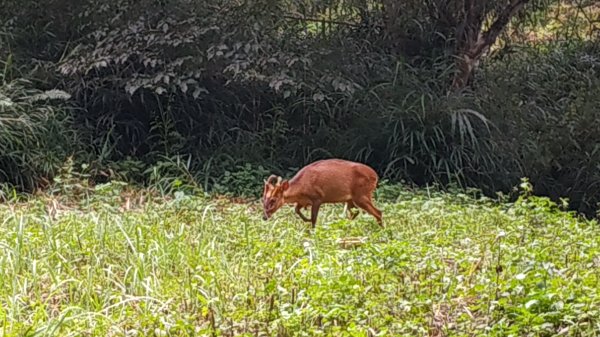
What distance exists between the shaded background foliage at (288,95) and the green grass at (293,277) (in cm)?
280

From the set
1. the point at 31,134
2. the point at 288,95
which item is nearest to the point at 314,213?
the point at 288,95

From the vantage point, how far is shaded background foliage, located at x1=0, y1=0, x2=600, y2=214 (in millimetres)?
8266

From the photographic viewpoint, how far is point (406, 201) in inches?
269

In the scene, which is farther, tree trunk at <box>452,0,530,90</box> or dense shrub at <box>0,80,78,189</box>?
tree trunk at <box>452,0,530,90</box>

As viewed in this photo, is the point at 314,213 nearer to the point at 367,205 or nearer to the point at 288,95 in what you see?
the point at 367,205

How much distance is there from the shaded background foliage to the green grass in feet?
9.20

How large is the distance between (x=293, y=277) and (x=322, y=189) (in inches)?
65.2

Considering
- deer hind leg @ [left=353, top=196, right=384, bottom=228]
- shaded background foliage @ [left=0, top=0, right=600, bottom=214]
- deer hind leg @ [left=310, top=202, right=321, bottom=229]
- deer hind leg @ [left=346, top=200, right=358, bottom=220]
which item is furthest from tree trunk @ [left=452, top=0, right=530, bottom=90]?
deer hind leg @ [left=310, top=202, right=321, bottom=229]

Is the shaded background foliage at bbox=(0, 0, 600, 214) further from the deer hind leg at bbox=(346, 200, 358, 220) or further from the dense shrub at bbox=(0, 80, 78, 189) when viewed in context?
the deer hind leg at bbox=(346, 200, 358, 220)

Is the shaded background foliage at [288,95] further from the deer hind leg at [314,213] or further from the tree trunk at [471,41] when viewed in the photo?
the deer hind leg at [314,213]

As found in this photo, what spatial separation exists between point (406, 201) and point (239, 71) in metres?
2.20

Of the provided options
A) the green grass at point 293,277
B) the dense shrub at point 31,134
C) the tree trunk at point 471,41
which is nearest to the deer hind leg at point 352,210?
the green grass at point 293,277

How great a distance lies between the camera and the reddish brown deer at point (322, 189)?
17.6 ft

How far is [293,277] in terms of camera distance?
376 cm
